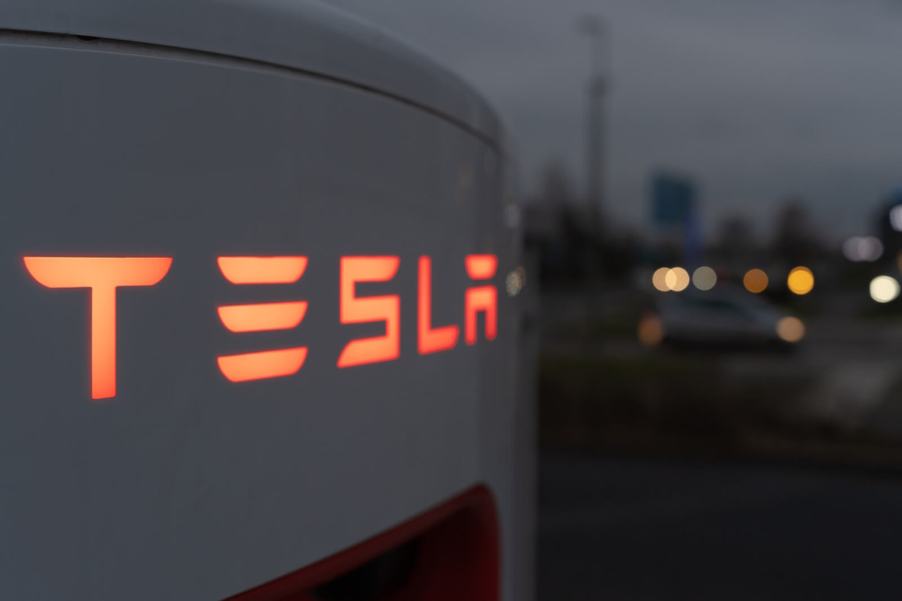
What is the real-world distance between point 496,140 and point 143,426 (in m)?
0.96

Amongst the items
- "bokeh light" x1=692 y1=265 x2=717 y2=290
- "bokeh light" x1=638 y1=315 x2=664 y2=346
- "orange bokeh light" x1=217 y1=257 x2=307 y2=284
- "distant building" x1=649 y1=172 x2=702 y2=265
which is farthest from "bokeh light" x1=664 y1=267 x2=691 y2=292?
"orange bokeh light" x1=217 y1=257 x2=307 y2=284

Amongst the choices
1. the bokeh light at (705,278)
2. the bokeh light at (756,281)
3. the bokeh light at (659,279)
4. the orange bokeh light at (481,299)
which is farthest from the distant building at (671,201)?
the bokeh light at (659,279)

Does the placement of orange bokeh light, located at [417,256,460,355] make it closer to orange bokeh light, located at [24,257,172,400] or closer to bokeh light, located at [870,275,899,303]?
orange bokeh light, located at [24,257,172,400]

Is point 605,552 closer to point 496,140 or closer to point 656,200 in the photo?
point 496,140

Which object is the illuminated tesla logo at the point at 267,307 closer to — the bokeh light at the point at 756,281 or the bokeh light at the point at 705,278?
the bokeh light at the point at 705,278

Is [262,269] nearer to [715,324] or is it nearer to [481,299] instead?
[481,299]

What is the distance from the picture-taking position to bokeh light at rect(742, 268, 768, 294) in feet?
140

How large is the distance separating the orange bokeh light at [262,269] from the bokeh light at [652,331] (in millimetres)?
20321

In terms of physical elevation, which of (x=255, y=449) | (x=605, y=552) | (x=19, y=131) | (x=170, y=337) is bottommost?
(x=605, y=552)

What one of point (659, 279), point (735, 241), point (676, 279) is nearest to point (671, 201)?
point (676, 279)

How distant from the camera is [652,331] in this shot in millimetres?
21188

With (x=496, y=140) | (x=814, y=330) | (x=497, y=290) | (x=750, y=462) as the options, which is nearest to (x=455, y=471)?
(x=497, y=290)

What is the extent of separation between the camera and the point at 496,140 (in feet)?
5.77

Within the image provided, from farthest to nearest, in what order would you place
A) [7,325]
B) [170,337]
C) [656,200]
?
[656,200], [170,337], [7,325]
